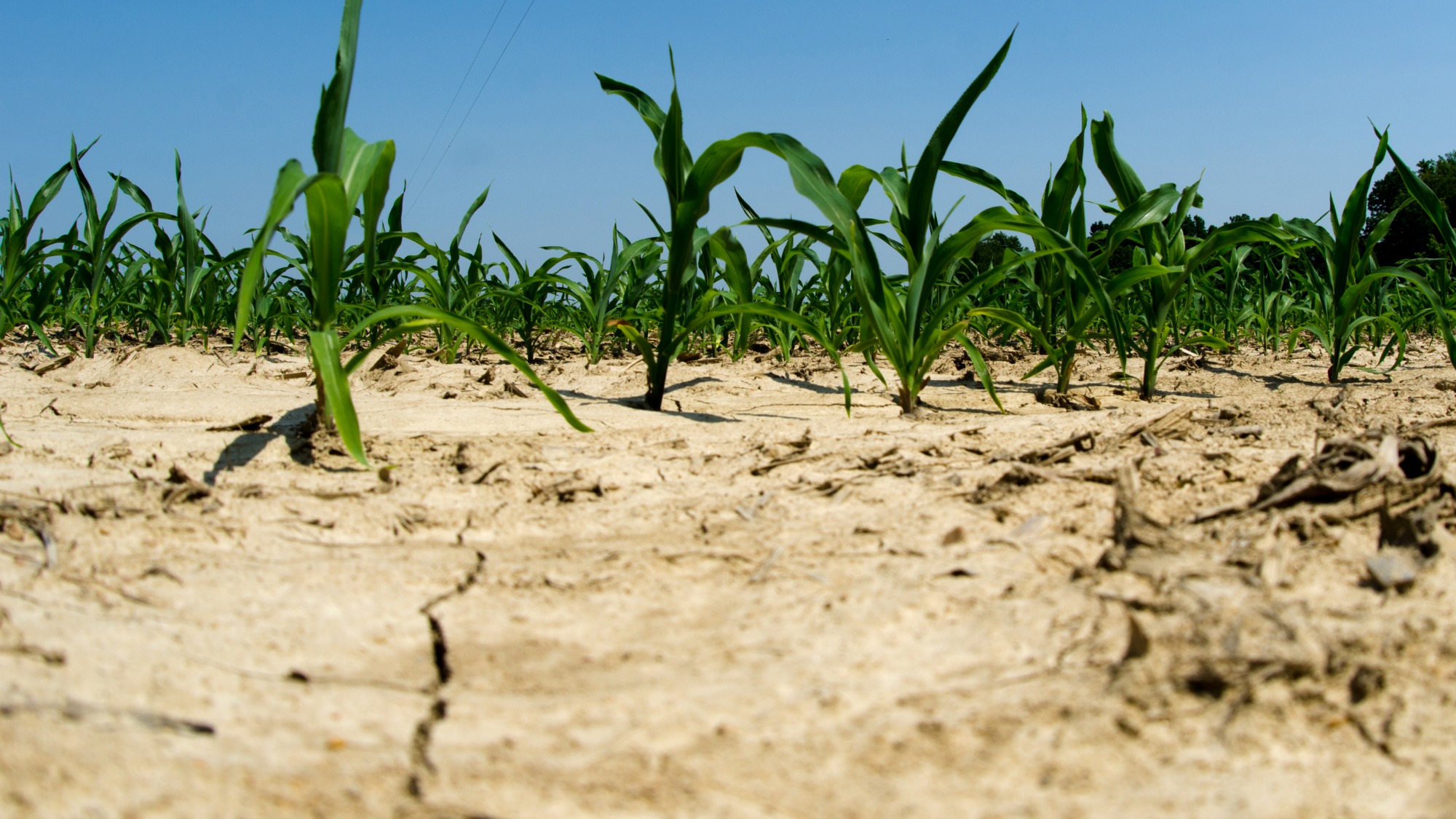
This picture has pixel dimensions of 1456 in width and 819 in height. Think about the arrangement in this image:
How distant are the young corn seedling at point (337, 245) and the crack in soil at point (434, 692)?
41 cm

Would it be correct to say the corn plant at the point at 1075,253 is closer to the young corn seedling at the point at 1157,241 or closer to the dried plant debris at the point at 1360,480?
the young corn seedling at the point at 1157,241

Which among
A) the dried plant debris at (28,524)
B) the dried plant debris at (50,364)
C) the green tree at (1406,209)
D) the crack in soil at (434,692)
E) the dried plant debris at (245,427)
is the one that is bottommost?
the crack in soil at (434,692)

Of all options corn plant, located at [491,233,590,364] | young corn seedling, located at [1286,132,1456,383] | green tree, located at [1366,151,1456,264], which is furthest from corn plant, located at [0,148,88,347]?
green tree, located at [1366,151,1456,264]

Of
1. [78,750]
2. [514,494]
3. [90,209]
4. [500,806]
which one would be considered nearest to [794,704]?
[500,806]

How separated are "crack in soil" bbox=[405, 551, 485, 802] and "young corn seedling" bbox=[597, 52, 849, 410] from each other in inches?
40.8

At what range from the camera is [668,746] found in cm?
77

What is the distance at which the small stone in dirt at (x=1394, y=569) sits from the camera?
3.19 feet

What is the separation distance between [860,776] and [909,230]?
176 cm

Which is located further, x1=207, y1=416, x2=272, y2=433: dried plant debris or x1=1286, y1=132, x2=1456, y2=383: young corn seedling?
x1=1286, y1=132, x2=1456, y2=383: young corn seedling

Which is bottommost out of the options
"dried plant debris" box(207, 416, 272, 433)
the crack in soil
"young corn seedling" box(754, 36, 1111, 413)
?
the crack in soil

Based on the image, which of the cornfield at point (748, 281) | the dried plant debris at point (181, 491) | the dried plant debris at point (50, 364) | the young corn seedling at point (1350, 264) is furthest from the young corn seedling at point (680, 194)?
the dried plant debris at point (50, 364)

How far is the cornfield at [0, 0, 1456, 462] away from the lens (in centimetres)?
175

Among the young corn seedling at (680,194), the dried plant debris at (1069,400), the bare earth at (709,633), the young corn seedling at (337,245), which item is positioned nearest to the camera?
the bare earth at (709,633)

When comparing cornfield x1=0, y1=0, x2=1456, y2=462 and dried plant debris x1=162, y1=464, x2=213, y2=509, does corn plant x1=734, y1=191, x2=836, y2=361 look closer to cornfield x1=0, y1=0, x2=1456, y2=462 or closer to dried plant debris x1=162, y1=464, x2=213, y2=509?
cornfield x1=0, y1=0, x2=1456, y2=462
